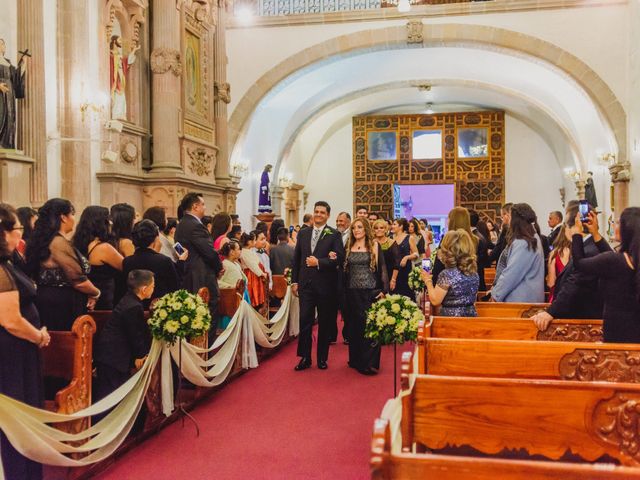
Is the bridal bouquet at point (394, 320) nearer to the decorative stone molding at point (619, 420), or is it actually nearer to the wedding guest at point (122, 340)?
the wedding guest at point (122, 340)

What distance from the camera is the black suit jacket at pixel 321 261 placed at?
6.48 meters

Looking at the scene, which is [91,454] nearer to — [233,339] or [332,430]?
[332,430]

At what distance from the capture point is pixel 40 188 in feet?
23.7

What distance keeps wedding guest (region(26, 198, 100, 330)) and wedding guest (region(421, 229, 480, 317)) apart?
2.40 metres

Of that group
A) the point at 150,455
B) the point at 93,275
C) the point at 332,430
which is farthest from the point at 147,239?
the point at 332,430

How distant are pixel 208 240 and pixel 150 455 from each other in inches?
85.7

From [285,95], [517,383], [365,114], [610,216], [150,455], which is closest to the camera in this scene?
[517,383]

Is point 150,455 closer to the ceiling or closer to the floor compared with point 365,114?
closer to the floor

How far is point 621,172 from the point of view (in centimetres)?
1218

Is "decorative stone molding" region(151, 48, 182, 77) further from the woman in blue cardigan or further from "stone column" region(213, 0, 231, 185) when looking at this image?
the woman in blue cardigan

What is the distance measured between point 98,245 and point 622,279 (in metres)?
3.48

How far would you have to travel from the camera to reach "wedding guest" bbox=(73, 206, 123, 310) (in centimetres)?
457

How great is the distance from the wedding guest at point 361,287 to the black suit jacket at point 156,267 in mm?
2045

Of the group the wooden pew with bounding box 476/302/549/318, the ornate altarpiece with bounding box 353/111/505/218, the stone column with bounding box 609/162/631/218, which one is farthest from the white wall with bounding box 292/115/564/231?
the wooden pew with bounding box 476/302/549/318
